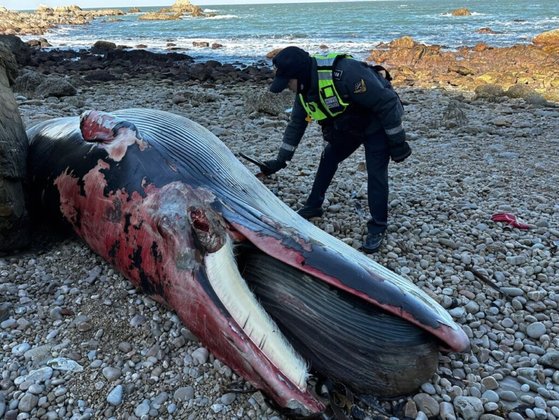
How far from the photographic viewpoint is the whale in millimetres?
2602

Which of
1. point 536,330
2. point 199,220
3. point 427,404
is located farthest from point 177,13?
point 427,404

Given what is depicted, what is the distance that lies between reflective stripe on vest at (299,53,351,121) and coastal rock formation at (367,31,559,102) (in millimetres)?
9505

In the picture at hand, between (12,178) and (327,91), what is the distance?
2.66 m

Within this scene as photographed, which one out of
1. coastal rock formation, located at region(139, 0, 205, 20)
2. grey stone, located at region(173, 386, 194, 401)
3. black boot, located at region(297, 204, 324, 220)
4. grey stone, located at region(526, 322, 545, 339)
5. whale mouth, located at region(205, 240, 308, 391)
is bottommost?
coastal rock formation, located at region(139, 0, 205, 20)

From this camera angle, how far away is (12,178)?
13.0ft

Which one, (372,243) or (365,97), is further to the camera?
(372,243)

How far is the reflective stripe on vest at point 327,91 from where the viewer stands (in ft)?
13.9

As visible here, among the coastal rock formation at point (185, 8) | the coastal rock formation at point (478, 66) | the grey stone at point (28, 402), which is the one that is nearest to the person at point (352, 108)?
the grey stone at point (28, 402)

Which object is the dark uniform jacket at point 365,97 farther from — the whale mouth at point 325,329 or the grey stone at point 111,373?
the grey stone at point 111,373

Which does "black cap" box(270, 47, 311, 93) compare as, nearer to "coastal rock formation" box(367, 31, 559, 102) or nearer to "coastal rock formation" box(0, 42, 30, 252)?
"coastal rock formation" box(0, 42, 30, 252)

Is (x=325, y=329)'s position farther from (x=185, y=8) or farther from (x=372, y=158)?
(x=185, y=8)

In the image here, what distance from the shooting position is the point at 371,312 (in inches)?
107

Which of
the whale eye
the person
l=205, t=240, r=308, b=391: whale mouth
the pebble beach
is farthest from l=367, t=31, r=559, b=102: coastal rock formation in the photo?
l=205, t=240, r=308, b=391: whale mouth

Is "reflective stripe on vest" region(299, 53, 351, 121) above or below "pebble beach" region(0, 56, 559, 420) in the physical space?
above
